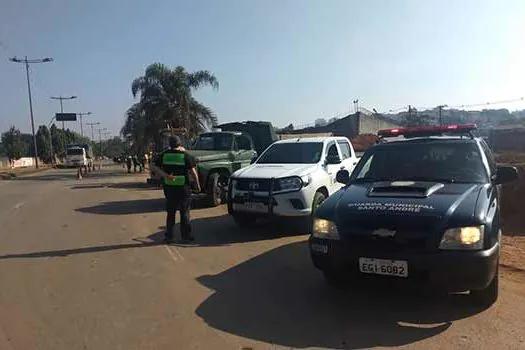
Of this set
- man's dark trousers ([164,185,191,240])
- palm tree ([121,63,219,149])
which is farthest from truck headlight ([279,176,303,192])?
palm tree ([121,63,219,149])

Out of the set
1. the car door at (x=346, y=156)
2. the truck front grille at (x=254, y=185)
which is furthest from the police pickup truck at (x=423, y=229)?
the car door at (x=346, y=156)

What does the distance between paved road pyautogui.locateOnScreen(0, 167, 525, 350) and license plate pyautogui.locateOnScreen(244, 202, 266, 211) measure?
0.64 metres

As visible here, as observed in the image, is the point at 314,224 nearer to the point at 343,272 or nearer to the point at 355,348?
the point at 343,272

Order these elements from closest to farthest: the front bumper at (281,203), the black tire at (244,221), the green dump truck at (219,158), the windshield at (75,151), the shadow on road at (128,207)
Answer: the front bumper at (281,203) → the black tire at (244,221) → the shadow on road at (128,207) → the green dump truck at (219,158) → the windshield at (75,151)

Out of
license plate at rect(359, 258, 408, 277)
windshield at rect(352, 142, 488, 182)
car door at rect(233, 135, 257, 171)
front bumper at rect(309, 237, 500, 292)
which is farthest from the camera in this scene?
car door at rect(233, 135, 257, 171)

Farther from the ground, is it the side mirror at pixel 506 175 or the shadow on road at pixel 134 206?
the side mirror at pixel 506 175

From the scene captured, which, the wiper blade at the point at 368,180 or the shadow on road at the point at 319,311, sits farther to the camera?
the wiper blade at the point at 368,180

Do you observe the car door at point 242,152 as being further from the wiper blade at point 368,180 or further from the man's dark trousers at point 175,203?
the wiper blade at point 368,180

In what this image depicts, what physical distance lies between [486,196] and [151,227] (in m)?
7.00

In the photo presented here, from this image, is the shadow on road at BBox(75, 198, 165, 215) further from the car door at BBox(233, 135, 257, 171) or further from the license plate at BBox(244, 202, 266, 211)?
the license plate at BBox(244, 202, 266, 211)

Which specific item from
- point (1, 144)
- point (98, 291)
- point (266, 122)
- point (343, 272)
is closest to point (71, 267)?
point (98, 291)

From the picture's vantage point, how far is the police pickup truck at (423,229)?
470 cm

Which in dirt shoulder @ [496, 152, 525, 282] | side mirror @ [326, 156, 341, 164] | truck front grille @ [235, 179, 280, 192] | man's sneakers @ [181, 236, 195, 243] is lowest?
dirt shoulder @ [496, 152, 525, 282]

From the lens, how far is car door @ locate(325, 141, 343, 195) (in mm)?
10287
